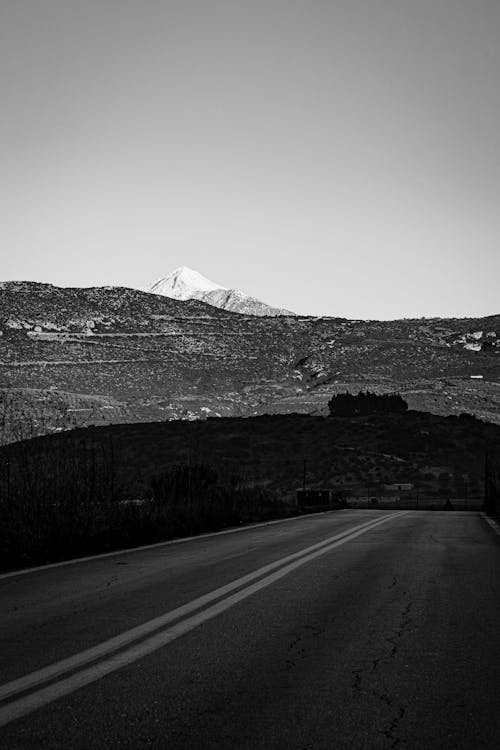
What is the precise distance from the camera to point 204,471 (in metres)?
29.4

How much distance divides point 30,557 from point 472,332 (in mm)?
116352

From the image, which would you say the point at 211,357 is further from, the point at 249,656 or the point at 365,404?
the point at 249,656

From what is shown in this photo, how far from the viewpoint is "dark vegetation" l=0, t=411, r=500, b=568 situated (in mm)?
13250

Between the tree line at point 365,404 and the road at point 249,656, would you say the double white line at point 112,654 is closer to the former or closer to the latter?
the road at point 249,656

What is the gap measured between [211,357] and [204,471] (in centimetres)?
8174

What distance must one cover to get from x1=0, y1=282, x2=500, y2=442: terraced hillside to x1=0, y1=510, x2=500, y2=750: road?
6684 cm

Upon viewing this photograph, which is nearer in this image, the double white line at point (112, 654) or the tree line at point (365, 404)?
the double white line at point (112, 654)

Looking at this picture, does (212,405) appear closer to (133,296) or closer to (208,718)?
(133,296)

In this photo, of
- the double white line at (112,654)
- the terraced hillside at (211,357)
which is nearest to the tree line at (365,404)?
the terraced hillside at (211,357)

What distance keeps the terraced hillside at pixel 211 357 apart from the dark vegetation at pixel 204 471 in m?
11.6

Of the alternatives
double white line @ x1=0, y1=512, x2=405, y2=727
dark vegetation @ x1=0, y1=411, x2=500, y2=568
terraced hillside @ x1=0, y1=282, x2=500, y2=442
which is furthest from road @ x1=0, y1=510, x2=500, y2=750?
terraced hillside @ x1=0, y1=282, x2=500, y2=442

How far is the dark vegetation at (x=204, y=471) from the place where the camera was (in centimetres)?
1325

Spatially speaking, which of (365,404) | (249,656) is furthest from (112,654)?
(365,404)

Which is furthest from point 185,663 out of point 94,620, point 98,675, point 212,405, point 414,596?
point 212,405
